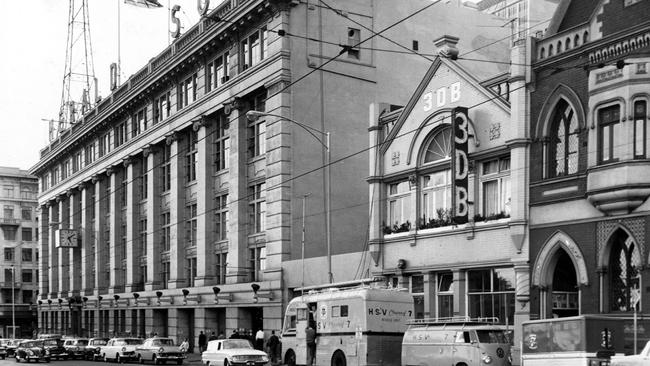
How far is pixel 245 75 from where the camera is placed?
45.9 m

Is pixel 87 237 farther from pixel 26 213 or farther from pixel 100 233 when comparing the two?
pixel 26 213

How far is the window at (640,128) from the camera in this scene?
23906 mm

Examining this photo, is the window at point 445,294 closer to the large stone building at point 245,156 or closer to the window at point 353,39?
the large stone building at point 245,156

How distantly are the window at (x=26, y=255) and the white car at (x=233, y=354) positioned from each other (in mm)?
87368

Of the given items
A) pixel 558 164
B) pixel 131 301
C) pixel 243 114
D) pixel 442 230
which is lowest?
Result: pixel 131 301

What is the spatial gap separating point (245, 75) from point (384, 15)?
8436mm

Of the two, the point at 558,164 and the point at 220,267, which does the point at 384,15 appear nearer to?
the point at 220,267

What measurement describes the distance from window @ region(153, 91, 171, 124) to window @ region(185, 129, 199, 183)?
144 inches

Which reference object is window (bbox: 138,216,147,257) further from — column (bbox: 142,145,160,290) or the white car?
Answer: the white car

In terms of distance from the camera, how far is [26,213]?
11519 centimetres

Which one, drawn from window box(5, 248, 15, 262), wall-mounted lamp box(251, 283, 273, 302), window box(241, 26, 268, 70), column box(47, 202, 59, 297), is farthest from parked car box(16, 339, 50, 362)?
window box(5, 248, 15, 262)

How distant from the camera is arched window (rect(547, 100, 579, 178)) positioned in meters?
26.4

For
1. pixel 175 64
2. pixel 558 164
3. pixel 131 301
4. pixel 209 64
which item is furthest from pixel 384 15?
pixel 131 301

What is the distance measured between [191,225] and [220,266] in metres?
5.19
